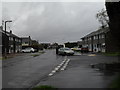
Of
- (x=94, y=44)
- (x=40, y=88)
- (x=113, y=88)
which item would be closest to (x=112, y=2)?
(x=113, y=88)

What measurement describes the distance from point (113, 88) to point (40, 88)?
8.18ft

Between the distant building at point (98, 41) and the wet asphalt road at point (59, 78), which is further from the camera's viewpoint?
the distant building at point (98, 41)

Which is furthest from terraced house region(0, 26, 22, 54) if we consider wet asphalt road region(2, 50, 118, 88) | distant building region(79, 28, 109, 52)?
wet asphalt road region(2, 50, 118, 88)

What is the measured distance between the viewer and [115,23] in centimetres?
1129

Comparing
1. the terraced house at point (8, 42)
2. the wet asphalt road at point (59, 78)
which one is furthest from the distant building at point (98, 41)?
the wet asphalt road at point (59, 78)

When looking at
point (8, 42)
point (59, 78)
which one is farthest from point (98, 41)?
point (59, 78)

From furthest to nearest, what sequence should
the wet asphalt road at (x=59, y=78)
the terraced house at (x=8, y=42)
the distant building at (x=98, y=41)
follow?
the distant building at (x=98, y=41) < the terraced house at (x=8, y=42) < the wet asphalt road at (x=59, y=78)

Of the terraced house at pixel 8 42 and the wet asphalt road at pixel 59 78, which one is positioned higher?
the terraced house at pixel 8 42

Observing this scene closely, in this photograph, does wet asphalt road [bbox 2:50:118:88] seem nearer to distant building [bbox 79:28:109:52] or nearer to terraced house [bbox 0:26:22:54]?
terraced house [bbox 0:26:22:54]

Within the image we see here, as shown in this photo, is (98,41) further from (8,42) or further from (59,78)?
(59,78)

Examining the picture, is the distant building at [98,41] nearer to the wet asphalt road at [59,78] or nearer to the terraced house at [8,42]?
the terraced house at [8,42]

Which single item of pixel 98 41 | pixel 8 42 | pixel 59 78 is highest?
pixel 98 41

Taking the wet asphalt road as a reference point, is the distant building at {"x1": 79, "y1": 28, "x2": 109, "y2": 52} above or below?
above

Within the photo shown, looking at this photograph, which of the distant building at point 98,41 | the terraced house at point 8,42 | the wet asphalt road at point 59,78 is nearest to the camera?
the wet asphalt road at point 59,78
